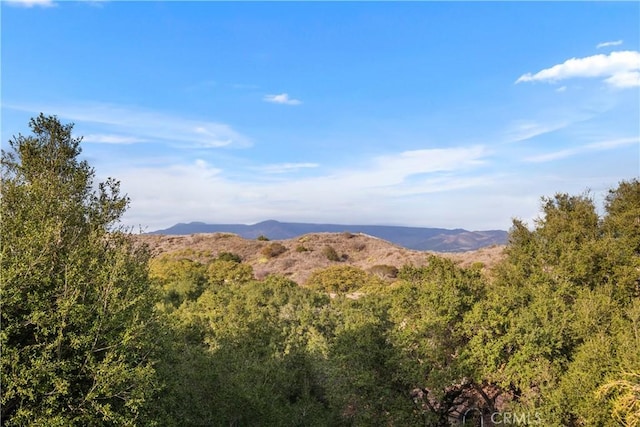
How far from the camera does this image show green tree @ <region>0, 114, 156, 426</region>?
15.0m

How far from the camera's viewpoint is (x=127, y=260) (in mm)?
23016

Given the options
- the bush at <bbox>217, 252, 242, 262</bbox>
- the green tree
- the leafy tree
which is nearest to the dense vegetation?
the green tree

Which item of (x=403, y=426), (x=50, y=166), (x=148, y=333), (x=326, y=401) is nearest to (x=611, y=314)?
(x=403, y=426)

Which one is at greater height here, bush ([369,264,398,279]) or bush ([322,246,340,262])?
bush ([322,246,340,262])

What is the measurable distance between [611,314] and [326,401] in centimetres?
2240

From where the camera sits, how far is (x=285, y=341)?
4275 cm

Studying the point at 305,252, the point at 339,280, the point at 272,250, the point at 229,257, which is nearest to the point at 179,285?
the point at 339,280

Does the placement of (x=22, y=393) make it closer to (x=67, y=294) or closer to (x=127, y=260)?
(x=67, y=294)

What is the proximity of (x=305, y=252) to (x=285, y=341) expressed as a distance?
76.4 meters

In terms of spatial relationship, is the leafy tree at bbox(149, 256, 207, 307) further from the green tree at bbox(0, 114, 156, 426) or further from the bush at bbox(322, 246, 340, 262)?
the bush at bbox(322, 246, 340, 262)

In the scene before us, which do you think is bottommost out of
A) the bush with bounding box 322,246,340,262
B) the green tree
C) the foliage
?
the foliage

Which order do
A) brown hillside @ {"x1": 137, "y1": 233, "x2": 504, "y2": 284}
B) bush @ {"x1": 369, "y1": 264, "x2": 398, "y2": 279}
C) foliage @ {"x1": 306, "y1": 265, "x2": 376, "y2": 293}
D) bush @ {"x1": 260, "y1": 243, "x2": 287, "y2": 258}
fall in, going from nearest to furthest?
foliage @ {"x1": 306, "y1": 265, "x2": 376, "y2": 293} < bush @ {"x1": 369, "y1": 264, "x2": 398, "y2": 279} < brown hillside @ {"x1": 137, "y1": 233, "x2": 504, "y2": 284} < bush @ {"x1": 260, "y1": 243, "x2": 287, "y2": 258}

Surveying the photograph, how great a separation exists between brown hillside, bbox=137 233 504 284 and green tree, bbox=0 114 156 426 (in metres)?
75.8

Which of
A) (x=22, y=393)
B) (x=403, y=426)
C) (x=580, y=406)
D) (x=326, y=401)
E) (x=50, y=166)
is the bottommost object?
(x=326, y=401)
